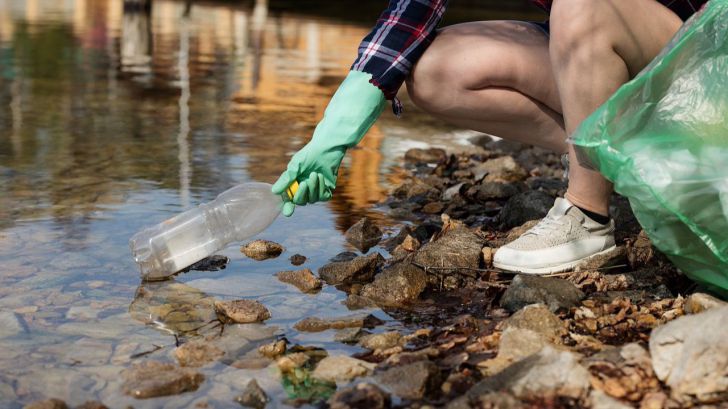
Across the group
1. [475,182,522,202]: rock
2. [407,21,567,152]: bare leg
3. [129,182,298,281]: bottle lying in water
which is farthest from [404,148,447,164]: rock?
[129,182,298,281]: bottle lying in water

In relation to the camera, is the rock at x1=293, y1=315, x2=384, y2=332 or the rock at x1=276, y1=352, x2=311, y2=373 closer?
the rock at x1=276, y1=352, x2=311, y2=373

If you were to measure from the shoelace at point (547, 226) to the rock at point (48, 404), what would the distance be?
150cm

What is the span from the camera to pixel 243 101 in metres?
6.69

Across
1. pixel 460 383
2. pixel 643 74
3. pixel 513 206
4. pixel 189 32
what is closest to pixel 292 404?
pixel 460 383

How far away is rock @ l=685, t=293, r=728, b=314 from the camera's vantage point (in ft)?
7.84

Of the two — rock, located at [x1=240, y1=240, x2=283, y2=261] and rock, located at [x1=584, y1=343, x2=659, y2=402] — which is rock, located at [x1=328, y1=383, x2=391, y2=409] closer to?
rock, located at [x1=584, y1=343, x2=659, y2=402]

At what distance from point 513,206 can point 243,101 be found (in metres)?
3.41

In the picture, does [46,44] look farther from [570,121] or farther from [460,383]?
[460,383]

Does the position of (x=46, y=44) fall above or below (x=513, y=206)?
below

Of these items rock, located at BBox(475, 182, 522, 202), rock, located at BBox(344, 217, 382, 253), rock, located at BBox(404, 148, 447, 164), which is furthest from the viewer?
rock, located at BBox(404, 148, 447, 164)

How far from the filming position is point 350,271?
9.75ft

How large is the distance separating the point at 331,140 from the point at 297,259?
50cm

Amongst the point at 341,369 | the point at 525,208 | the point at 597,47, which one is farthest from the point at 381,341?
the point at 525,208

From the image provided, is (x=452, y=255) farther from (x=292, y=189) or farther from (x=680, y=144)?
(x=680, y=144)
